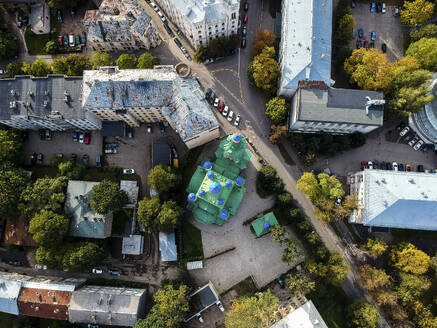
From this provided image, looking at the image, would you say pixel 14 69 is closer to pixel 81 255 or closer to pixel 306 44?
pixel 81 255

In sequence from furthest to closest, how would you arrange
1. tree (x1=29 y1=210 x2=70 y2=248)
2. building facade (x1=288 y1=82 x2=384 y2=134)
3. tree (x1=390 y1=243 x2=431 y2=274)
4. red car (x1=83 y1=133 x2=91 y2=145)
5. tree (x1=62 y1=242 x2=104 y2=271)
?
red car (x1=83 y1=133 x2=91 y2=145), building facade (x1=288 y1=82 x2=384 y2=134), tree (x1=390 y1=243 x2=431 y2=274), tree (x1=62 y1=242 x2=104 y2=271), tree (x1=29 y1=210 x2=70 y2=248)

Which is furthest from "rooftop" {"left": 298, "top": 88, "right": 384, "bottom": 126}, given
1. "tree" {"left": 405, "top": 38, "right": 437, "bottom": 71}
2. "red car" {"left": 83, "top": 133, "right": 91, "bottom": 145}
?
"red car" {"left": 83, "top": 133, "right": 91, "bottom": 145}

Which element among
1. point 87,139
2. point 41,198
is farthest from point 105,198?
point 87,139

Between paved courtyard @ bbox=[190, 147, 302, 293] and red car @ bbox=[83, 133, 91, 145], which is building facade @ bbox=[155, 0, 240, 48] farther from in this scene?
paved courtyard @ bbox=[190, 147, 302, 293]

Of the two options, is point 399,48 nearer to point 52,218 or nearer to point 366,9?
point 366,9

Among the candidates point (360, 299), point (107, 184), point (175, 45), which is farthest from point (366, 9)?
point (107, 184)

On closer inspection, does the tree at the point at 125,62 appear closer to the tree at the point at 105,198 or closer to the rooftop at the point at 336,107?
the tree at the point at 105,198

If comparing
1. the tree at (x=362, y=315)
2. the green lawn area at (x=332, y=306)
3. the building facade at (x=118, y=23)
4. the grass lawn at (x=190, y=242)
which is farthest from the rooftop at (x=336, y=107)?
the building facade at (x=118, y=23)
